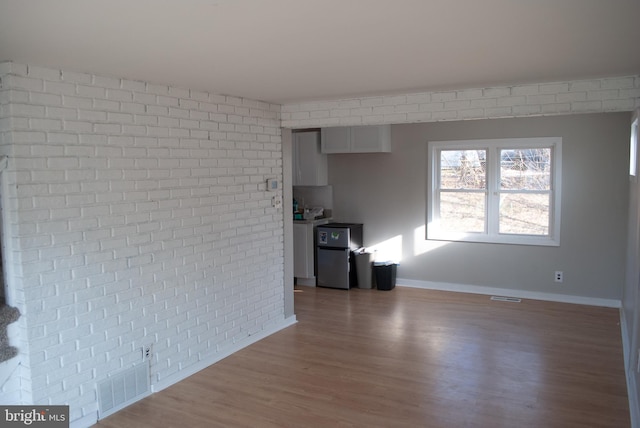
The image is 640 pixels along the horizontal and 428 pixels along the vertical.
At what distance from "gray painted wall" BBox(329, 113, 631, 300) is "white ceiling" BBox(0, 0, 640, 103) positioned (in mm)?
2467

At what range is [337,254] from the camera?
7.07 meters

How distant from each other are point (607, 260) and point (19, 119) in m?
5.96

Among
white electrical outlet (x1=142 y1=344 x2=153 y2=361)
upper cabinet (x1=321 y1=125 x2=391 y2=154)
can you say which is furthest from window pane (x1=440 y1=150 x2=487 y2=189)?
white electrical outlet (x1=142 y1=344 x2=153 y2=361)

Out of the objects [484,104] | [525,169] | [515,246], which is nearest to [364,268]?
[515,246]

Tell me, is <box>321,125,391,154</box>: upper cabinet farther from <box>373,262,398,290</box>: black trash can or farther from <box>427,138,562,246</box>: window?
<box>373,262,398,290</box>: black trash can

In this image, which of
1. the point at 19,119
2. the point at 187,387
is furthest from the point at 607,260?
the point at 19,119

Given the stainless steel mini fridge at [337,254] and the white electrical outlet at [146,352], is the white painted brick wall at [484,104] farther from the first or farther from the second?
the white electrical outlet at [146,352]

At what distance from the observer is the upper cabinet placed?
6891 millimetres

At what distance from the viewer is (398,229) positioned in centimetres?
717

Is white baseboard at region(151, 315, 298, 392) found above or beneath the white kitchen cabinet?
beneath

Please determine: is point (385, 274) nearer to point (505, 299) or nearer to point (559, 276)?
point (505, 299)

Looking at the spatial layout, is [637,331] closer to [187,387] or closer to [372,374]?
[372,374]
